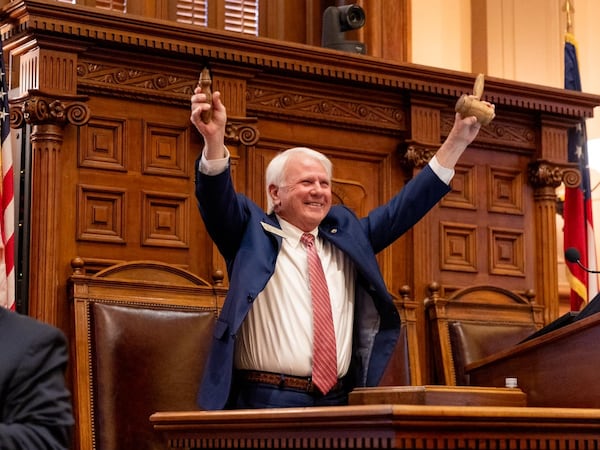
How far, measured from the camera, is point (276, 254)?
4.14m

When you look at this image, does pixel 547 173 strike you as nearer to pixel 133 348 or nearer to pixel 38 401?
pixel 133 348

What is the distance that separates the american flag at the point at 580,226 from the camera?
6.64 meters

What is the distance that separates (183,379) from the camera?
16.4ft

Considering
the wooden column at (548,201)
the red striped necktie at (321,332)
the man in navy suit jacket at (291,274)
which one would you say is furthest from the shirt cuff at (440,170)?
the wooden column at (548,201)

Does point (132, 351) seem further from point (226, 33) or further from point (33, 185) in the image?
point (226, 33)

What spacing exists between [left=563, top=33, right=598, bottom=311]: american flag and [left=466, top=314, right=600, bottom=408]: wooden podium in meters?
2.24

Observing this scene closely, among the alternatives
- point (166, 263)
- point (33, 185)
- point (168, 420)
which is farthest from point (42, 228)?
point (168, 420)

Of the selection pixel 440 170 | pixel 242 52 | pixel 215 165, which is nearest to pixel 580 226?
pixel 242 52

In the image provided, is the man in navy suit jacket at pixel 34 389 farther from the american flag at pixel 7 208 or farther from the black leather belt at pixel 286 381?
the american flag at pixel 7 208

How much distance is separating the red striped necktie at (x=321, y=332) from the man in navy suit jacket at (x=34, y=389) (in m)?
1.73

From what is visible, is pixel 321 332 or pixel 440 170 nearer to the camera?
pixel 321 332

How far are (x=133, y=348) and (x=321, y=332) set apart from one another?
1.13 meters

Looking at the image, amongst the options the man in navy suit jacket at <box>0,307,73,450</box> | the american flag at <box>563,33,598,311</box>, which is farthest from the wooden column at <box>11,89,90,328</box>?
the american flag at <box>563,33,598,311</box>

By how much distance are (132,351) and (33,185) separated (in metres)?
0.78
